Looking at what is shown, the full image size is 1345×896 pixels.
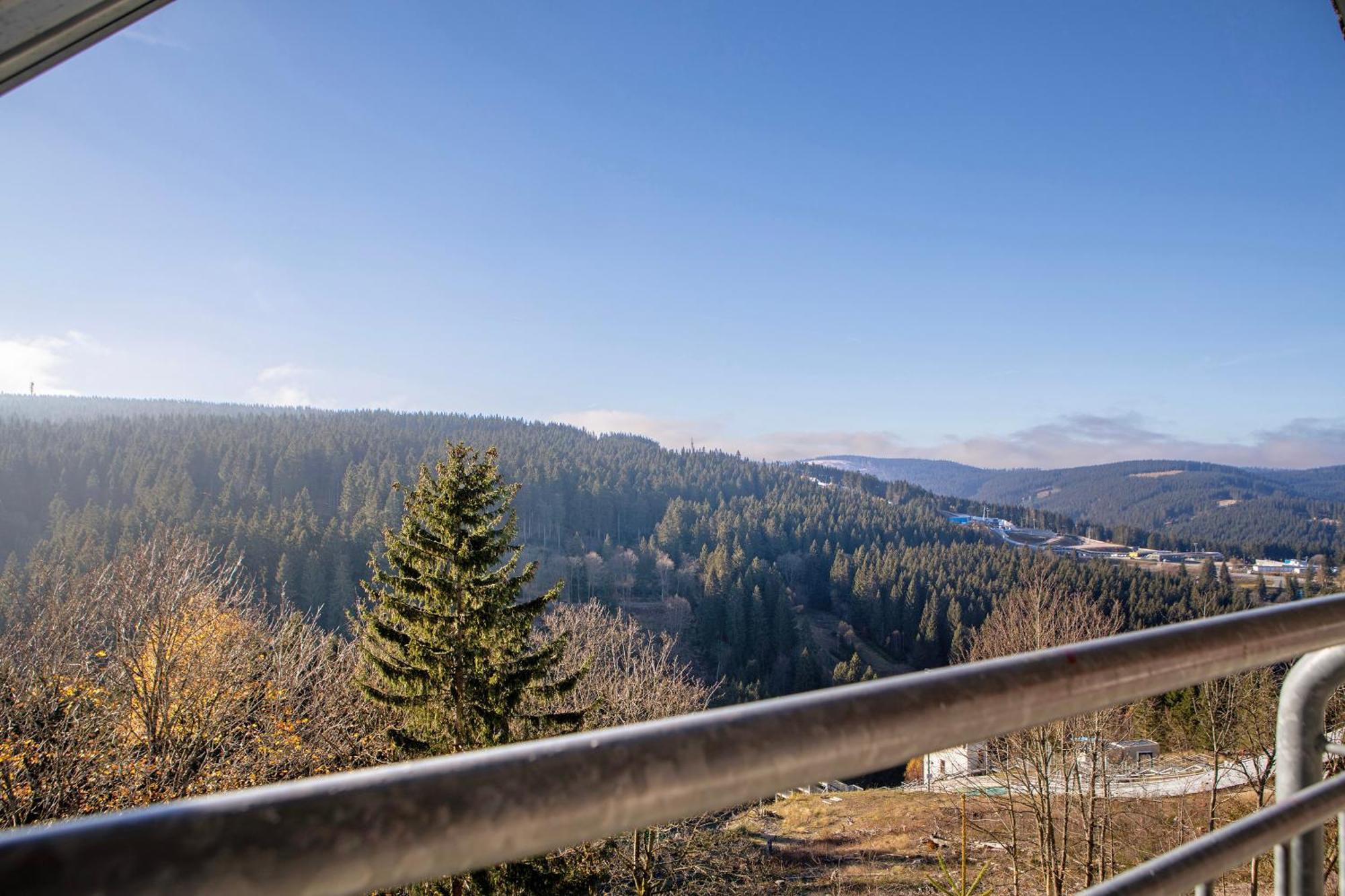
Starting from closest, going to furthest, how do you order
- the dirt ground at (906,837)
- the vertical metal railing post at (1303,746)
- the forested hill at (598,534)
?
the vertical metal railing post at (1303,746)
the dirt ground at (906,837)
the forested hill at (598,534)

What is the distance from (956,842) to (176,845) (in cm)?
2686

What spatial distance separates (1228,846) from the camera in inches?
41.1

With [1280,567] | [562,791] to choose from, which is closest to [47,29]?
[562,791]

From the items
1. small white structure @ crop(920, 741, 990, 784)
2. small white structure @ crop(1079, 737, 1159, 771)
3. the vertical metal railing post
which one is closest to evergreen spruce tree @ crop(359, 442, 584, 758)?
small white structure @ crop(920, 741, 990, 784)

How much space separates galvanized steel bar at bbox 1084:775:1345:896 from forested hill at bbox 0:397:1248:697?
50399 millimetres

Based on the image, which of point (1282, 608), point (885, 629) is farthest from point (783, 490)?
point (1282, 608)

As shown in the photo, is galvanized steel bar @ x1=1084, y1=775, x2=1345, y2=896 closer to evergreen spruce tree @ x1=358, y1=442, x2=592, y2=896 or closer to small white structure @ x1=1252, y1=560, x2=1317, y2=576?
evergreen spruce tree @ x1=358, y1=442, x2=592, y2=896

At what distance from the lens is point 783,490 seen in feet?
457

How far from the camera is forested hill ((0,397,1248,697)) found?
61.6 metres

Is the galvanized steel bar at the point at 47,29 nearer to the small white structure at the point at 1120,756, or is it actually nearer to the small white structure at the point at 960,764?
the small white structure at the point at 960,764

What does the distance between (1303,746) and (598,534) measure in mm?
104199

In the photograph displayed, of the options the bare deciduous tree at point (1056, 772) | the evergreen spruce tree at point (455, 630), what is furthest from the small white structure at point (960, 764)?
the evergreen spruce tree at point (455, 630)

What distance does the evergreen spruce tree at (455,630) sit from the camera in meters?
13.3

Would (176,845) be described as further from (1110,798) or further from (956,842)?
(956,842)
